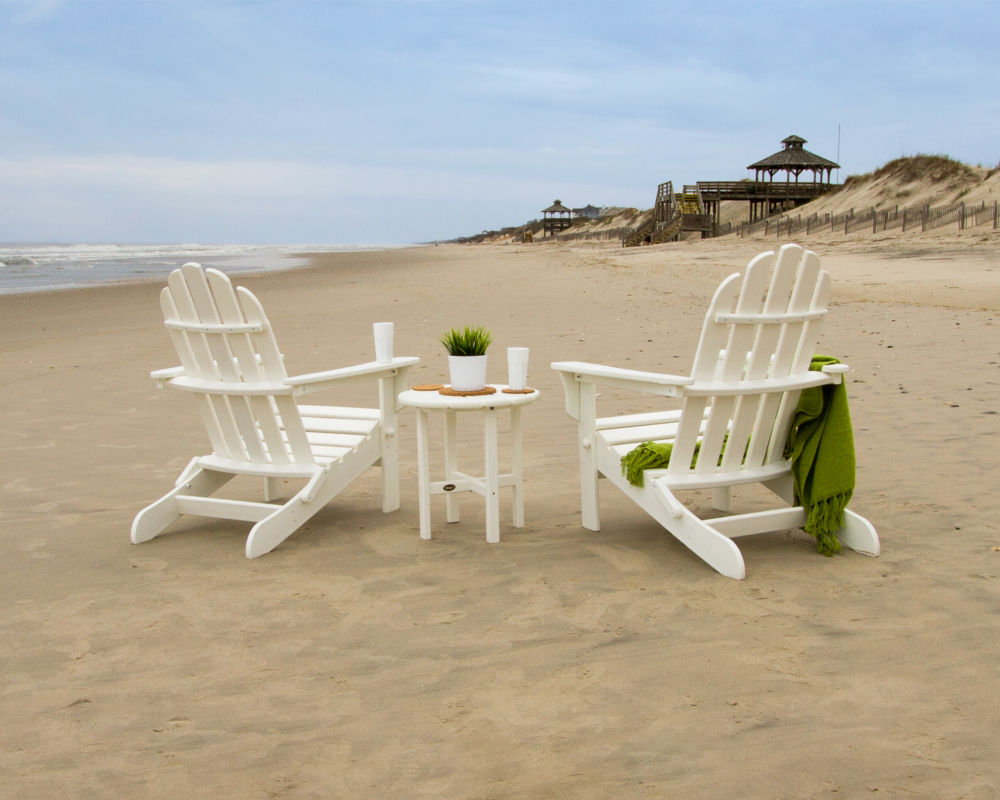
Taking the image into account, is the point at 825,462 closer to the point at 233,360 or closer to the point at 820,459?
the point at 820,459

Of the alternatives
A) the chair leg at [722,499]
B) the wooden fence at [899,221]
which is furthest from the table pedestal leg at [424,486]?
the wooden fence at [899,221]

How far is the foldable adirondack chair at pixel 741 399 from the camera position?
326cm

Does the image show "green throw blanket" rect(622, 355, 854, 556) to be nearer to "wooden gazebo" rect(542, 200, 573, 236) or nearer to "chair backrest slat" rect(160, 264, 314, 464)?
"chair backrest slat" rect(160, 264, 314, 464)

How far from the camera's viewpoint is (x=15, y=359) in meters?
9.20

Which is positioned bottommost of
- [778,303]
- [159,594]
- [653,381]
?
[159,594]

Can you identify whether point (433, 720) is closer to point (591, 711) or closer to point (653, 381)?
point (591, 711)

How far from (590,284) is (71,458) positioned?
1132cm

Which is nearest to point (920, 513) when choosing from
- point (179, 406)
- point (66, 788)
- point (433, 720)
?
point (433, 720)

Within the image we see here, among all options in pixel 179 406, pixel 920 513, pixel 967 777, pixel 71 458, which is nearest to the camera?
pixel 967 777

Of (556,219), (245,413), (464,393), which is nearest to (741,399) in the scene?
(464,393)

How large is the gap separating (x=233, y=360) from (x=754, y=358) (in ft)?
6.48

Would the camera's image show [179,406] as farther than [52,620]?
Yes

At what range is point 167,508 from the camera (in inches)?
152

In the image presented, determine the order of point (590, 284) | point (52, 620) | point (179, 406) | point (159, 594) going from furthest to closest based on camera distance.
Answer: point (590, 284), point (179, 406), point (159, 594), point (52, 620)
